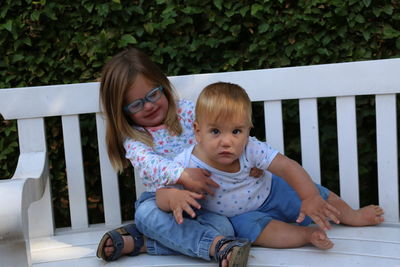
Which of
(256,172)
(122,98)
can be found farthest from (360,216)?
(122,98)

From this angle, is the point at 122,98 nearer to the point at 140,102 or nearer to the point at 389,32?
the point at 140,102

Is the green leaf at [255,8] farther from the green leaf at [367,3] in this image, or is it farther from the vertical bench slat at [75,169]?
the vertical bench slat at [75,169]

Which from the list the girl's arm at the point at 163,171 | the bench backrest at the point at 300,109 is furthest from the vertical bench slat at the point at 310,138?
the girl's arm at the point at 163,171

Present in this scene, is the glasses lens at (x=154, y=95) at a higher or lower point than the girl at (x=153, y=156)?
higher

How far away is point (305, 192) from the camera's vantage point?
7.25 feet

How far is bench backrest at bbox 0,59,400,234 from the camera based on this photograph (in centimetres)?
254

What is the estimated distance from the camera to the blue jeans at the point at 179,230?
7.02 ft

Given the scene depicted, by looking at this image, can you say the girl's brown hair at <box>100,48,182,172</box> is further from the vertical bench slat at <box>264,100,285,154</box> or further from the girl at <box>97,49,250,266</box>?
the vertical bench slat at <box>264,100,285,154</box>

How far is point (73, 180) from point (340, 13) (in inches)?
56.5

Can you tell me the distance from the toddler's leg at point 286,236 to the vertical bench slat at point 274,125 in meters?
0.49

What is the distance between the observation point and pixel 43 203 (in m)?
2.65

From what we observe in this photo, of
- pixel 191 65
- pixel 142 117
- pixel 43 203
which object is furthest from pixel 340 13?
pixel 43 203

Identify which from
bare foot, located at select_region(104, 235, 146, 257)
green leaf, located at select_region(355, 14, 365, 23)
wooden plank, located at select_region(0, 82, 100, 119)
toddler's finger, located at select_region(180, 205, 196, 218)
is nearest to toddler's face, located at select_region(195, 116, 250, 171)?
toddler's finger, located at select_region(180, 205, 196, 218)

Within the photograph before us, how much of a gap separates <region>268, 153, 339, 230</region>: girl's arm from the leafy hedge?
2.60 feet
